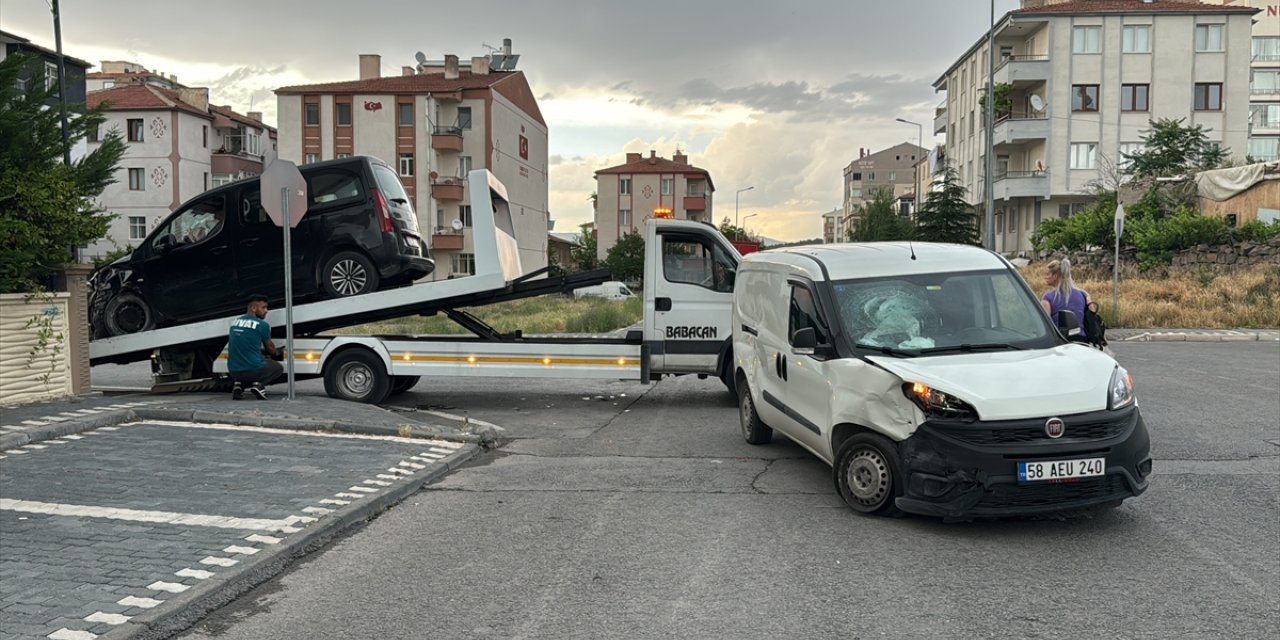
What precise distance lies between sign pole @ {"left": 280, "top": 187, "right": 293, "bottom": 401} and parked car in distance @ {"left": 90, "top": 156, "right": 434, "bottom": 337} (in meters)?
0.39

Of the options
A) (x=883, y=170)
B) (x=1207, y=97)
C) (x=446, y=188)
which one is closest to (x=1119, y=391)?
(x=1207, y=97)

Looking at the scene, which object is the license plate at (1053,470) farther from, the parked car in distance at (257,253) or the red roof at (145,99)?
the red roof at (145,99)

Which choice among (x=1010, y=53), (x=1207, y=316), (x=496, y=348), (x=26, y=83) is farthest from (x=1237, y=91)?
(x=26, y=83)

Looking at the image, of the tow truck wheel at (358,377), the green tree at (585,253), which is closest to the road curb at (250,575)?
the tow truck wheel at (358,377)

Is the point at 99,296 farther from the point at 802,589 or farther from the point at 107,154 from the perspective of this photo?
the point at 802,589

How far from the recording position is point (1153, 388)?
43.2ft

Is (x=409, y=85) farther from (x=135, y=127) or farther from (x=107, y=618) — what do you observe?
(x=107, y=618)

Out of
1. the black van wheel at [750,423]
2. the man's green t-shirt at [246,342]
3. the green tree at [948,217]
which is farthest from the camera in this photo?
the green tree at [948,217]

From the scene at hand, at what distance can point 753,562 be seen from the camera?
5562 mm

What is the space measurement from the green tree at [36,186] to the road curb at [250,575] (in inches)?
245

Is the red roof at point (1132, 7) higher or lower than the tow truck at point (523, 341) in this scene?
higher

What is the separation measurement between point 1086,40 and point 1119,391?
5350cm

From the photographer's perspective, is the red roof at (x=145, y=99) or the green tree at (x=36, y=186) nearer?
the green tree at (x=36, y=186)

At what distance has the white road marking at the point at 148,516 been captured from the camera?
6242mm
